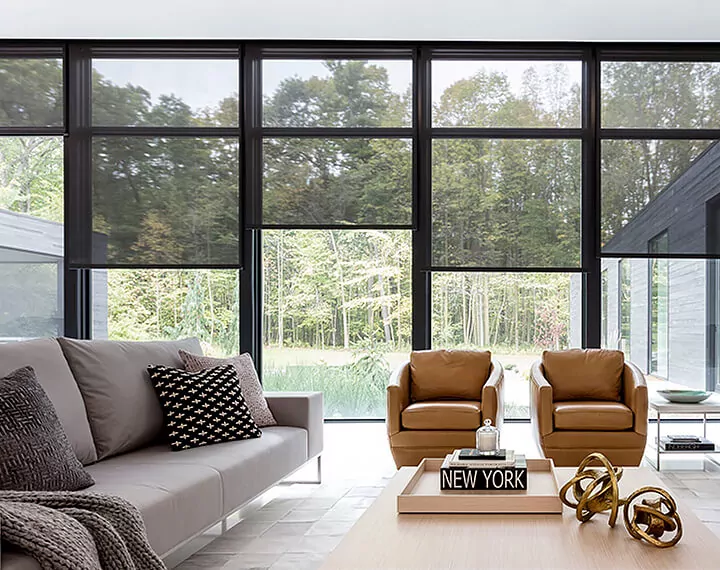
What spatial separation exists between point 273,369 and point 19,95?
302cm

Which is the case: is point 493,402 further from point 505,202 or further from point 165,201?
point 165,201

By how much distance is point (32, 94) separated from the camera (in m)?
6.43

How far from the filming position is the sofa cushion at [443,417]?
5.05 metres

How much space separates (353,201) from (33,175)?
2606mm

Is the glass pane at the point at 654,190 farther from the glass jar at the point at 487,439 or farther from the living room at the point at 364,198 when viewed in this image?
the glass jar at the point at 487,439

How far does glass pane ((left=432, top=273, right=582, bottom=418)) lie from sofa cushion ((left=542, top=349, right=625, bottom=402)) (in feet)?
2.07

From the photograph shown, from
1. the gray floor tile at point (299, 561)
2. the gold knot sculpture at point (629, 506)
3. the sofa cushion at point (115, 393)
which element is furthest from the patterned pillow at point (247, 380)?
the gold knot sculpture at point (629, 506)

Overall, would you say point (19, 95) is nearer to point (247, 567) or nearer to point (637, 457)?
point (247, 567)

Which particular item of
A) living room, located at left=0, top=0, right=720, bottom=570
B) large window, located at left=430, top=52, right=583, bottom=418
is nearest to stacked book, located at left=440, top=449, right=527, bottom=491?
living room, located at left=0, top=0, right=720, bottom=570

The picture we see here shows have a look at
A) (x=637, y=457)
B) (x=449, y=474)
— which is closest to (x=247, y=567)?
(x=449, y=474)

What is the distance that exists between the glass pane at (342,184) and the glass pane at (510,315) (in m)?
0.74

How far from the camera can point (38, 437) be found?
281 centimetres

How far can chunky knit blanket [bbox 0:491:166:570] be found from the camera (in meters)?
2.12

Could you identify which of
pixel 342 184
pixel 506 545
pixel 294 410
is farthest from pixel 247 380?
pixel 506 545
